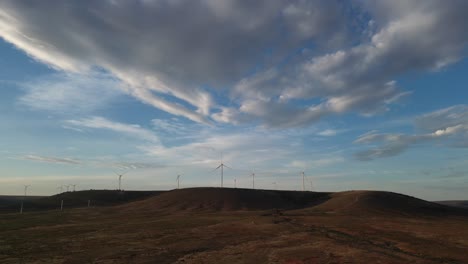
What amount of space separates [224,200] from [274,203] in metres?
22.1

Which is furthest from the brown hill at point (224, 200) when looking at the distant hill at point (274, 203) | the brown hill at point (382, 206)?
the brown hill at point (382, 206)

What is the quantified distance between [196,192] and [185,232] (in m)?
104

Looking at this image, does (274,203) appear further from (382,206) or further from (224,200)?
(382,206)

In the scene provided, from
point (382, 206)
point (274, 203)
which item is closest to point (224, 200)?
point (274, 203)

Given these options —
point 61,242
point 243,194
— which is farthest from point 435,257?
point 243,194

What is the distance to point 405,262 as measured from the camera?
33.9 meters

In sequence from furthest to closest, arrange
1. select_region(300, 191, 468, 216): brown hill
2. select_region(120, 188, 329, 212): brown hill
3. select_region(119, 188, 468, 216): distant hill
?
select_region(120, 188, 329, 212): brown hill → select_region(119, 188, 468, 216): distant hill → select_region(300, 191, 468, 216): brown hill

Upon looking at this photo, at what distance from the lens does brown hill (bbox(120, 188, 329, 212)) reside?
140 metres

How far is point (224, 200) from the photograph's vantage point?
490 feet

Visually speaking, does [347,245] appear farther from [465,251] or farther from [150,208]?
[150,208]

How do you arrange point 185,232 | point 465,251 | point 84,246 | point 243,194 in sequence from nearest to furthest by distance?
point 465,251 < point 84,246 < point 185,232 < point 243,194

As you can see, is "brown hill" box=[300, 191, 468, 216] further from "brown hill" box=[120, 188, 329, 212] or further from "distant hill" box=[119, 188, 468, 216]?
"brown hill" box=[120, 188, 329, 212]

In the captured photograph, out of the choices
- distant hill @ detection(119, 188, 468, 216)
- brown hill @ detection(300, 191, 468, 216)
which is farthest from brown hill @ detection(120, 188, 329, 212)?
brown hill @ detection(300, 191, 468, 216)

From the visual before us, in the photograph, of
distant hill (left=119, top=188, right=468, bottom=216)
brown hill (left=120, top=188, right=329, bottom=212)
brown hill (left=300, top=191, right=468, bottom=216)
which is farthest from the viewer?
brown hill (left=120, top=188, right=329, bottom=212)
